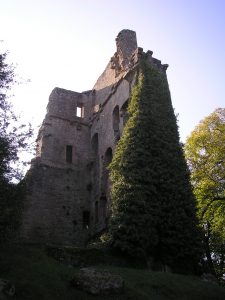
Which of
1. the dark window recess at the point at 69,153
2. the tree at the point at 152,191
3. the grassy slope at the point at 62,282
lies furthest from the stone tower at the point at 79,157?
the grassy slope at the point at 62,282

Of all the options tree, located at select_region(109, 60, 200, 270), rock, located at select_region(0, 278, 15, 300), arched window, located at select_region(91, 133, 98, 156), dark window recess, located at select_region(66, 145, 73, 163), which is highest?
arched window, located at select_region(91, 133, 98, 156)

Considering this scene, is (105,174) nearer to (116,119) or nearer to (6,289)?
(116,119)

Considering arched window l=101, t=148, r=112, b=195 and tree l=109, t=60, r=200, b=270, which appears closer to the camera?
tree l=109, t=60, r=200, b=270

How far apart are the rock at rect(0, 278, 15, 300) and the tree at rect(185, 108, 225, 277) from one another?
1463 cm

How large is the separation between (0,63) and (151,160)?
8735 mm

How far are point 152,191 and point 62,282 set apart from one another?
8094 millimetres

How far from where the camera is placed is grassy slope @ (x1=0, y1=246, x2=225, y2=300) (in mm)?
10383

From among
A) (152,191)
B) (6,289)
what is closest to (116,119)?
(152,191)

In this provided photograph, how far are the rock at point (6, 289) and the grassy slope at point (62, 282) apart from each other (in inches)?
9.1

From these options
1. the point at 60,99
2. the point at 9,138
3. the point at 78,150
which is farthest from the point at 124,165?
the point at 60,99

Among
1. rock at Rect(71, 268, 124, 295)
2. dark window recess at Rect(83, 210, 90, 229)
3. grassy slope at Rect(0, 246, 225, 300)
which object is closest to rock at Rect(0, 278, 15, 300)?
grassy slope at Rect(0, 246, 225, 300)

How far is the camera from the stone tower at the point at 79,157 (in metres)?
25.2

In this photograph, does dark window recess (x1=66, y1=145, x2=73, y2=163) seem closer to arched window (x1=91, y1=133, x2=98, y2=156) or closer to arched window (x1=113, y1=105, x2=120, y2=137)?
arched window (x1=91, y1=133, x2=98, y2=156)

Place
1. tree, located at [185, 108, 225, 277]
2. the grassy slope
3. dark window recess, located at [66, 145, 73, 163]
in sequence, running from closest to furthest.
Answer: the grassy slope, tree, located at [185, 108, 225, 277], dark window recess, located at [66, 145, 73, 163]
